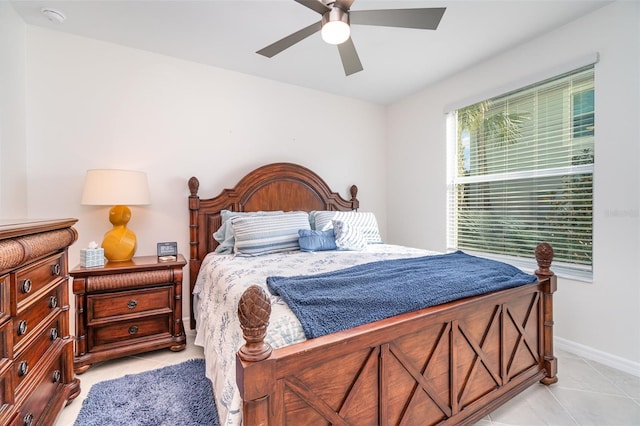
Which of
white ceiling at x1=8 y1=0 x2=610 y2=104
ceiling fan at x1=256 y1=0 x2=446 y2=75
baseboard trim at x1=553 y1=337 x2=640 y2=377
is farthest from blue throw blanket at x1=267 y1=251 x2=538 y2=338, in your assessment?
white ceiling at x1=8 y1=0 x2=610 y2=104

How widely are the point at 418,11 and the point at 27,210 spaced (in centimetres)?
305

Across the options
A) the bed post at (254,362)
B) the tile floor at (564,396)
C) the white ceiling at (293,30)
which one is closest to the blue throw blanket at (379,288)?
the bed post at (254,362)

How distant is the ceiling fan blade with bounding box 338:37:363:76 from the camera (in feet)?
6.51

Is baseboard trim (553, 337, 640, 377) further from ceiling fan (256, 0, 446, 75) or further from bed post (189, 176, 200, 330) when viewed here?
bed post (189, 176, 200, 330)

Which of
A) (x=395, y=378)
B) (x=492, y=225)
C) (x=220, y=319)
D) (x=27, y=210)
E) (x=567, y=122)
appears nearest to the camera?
(x=395, y=378)

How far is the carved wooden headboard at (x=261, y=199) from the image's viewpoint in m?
2.83

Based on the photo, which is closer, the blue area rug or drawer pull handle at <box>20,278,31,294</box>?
drawer pull handle at <box>20,278,31,294</box>

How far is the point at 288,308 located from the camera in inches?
47.8

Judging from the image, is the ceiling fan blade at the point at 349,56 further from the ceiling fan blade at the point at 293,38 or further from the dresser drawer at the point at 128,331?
the dresser drawer at the point at 128,331

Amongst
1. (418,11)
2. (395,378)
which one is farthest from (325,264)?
(418,11)

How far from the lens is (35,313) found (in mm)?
1312

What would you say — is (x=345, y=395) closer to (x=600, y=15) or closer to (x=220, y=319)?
(x=220, y=319)

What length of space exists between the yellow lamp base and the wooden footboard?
1968mm

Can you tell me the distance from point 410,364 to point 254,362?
725 millimetres
